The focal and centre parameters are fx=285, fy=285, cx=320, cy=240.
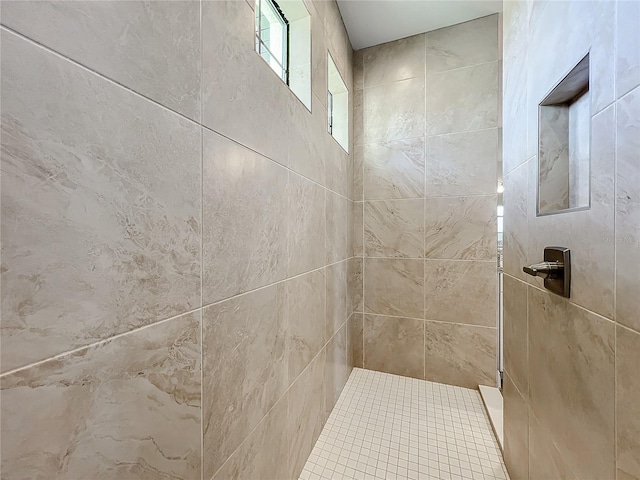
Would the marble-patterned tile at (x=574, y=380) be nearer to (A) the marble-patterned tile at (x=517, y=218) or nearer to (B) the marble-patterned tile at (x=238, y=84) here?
(A) the marble-patterned tile at (x=517, y=218)

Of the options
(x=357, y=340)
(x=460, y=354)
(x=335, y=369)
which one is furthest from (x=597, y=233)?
(x=357, y=340)

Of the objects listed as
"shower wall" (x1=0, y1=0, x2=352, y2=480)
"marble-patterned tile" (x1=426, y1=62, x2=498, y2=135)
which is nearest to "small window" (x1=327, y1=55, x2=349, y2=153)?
"marble-patterned tile" (x1=426, y1=62, x2=498, y2=135)

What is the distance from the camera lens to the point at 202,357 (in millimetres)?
724

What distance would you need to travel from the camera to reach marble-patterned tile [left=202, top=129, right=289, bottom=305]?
75 cm

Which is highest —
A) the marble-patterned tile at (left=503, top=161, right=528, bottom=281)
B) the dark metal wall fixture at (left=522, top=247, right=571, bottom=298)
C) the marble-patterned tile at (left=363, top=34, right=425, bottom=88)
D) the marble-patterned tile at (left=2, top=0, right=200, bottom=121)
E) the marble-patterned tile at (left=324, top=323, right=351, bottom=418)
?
the marble-patterned tile at (left=363, top=34, right=425, bottom=88)

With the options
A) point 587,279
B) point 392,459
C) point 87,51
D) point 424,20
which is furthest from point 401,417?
point 424,20

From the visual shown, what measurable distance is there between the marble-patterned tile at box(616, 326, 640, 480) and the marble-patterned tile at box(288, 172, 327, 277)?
0.97 meters

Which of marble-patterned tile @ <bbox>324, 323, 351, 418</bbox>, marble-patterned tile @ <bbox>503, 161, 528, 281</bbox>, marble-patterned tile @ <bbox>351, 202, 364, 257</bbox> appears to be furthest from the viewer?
marble-patterned tile @ <bbox>351, 202, 364, 257</bbox>

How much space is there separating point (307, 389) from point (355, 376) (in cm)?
95

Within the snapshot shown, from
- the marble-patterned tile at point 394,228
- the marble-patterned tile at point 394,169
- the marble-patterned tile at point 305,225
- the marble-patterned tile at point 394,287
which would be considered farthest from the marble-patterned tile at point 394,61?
the marble-patterned tile at point 394,287

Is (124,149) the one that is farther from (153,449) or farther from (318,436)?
(318,436)

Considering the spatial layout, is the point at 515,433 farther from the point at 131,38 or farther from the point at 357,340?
the point at 131,38

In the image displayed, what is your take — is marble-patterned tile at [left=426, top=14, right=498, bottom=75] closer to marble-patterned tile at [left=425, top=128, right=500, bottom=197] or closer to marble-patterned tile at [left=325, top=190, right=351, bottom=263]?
marble-patterned tile at [left=425, top=128, right=500, bottom=197]

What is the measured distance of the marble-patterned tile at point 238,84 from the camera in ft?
2.43
